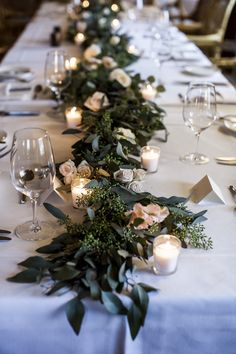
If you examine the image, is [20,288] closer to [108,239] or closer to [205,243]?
[108,239]

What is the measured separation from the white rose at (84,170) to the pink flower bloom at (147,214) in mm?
213

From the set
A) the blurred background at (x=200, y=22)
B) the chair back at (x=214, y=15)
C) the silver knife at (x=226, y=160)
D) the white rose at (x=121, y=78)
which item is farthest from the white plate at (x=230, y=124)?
the chair back at (x=214, y=15)

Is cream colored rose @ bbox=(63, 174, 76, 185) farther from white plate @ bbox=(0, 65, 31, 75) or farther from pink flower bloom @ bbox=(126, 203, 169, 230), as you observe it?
white plate @ bbox=(0, 65, 31, 75)

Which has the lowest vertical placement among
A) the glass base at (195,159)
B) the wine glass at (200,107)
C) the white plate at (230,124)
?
the glass base at (195,159)

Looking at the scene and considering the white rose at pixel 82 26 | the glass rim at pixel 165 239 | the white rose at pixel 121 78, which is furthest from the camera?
the white rose at pixel 82 26

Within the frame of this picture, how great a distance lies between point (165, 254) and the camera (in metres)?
0.88

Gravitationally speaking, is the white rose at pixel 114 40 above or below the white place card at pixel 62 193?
below

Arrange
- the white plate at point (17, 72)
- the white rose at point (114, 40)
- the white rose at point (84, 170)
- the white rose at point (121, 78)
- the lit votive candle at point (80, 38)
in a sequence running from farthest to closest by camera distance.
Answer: the lit votive candle at point (80, 38)
the white rose at point (114, 40)
the white plate at point (17, 72)
the white rose at point (121, 78)
the white rose at point (84, 170)

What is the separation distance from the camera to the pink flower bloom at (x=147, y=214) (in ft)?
3.13

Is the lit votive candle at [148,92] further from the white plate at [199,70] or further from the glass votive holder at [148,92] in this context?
the white plate at [199,70]

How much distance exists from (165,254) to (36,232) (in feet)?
1.02

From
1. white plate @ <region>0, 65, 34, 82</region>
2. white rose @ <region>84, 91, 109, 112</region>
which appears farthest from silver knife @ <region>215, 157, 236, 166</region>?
white plate @ <region>0, 65, 34, 82</region>

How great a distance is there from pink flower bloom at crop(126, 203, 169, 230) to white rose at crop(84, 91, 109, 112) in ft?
2.41

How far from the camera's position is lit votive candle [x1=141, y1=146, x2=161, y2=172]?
52.7 inches
